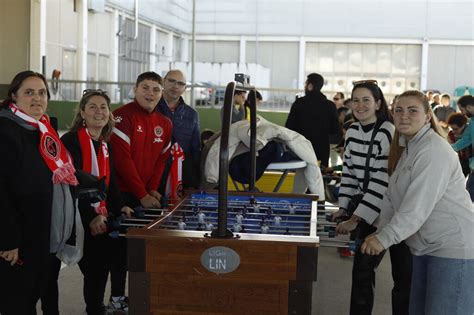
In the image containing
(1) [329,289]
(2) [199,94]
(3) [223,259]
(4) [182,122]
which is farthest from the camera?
(2) [199,94]

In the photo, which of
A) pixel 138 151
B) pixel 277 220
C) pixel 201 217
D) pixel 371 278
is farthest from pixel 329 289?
pixel 201 217

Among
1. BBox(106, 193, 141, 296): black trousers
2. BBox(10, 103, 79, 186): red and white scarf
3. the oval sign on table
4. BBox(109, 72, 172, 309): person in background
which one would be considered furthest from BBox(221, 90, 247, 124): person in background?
the oval sign on table

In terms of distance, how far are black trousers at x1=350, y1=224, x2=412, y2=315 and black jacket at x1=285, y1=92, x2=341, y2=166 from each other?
325 centimetres

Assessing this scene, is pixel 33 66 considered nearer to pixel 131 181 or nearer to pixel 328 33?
pixel 131 181

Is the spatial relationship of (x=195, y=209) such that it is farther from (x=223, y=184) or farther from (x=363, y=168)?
(x=363, y=168)

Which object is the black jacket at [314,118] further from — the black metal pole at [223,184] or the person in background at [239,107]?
the black metal pole at [223,184]

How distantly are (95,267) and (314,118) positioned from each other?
3.54 metres

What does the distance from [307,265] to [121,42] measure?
17.9 metres

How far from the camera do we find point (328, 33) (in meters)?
23.6

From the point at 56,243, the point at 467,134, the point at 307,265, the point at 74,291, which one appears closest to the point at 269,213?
the point at 307,265

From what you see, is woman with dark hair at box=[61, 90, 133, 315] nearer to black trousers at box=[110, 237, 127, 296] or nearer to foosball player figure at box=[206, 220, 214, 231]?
black trousers at box=[110, 237, 127, 296]

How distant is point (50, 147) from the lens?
2877 mm

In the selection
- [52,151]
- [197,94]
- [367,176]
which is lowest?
[367,176]

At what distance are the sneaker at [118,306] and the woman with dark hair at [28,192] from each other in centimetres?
82
